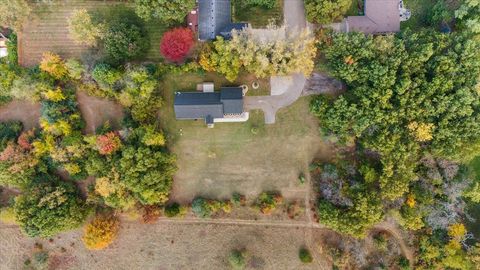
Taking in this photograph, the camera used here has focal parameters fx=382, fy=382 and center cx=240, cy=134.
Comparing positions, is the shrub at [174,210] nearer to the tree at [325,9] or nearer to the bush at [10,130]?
the bush at [10,130]

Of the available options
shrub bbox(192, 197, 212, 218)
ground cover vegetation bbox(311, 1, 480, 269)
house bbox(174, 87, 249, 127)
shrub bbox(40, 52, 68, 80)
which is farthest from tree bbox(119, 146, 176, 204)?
ground cover vegetation bbox(311, 1, 480, 269)

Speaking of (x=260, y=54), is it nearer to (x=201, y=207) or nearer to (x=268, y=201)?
(x=268, y=201)

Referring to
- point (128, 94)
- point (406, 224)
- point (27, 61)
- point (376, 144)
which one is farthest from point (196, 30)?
point (406, 224)

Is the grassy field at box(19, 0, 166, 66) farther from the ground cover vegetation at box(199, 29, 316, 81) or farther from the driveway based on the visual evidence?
the driveway

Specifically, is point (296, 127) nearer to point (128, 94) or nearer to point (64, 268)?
point (128, 94)

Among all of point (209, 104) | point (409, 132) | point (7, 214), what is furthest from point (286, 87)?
point (7, 214)

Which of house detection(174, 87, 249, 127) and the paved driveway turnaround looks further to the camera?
the paved driveway turnaround
